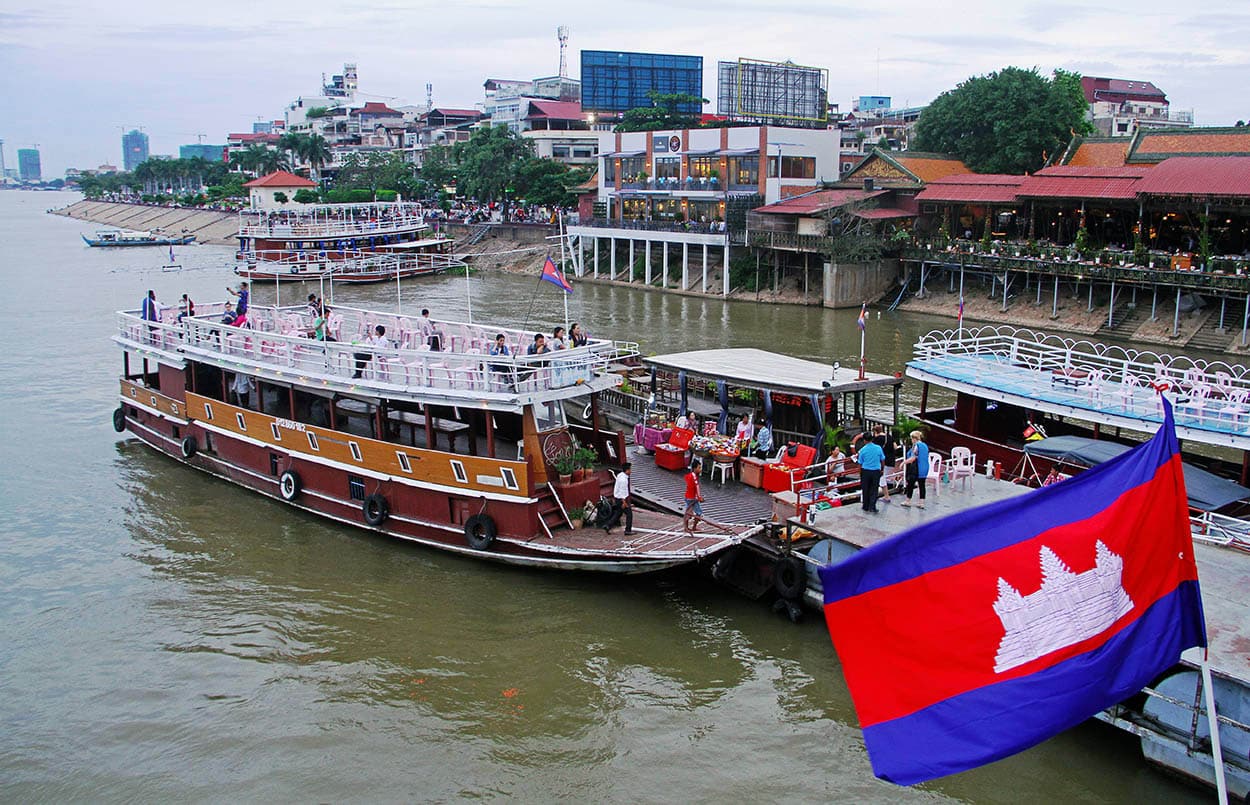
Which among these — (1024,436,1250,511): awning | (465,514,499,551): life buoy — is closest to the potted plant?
(465,514,499,551): life buoy

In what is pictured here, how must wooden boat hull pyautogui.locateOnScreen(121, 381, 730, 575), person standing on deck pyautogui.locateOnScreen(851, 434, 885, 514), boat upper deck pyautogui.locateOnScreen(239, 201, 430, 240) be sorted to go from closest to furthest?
person standing on deck pyautogui.locateOnScreen(851, 434, 885, 514), wooden boat hull pyautogui.locateOnScreen(121, 381, 730, 575), boat upper deck pyautogui.locateOnScreen(239, 201, 430, 240)

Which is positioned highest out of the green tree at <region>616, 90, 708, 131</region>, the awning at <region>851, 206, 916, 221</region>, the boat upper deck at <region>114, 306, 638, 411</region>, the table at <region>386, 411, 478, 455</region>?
the green tree at <region>616, 90, 708, 131</region>

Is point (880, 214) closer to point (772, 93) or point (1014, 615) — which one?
point (772, 93)

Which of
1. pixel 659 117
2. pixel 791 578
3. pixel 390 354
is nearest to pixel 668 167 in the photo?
pixel 659 117

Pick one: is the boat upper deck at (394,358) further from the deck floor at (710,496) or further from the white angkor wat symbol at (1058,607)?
the white angkor wat symbol at (1058,607)

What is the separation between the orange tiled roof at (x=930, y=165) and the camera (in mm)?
60844

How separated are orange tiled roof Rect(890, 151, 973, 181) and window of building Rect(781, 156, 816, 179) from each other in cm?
495

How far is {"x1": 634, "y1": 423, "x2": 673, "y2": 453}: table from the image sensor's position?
21.8 meters

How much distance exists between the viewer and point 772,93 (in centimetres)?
8119

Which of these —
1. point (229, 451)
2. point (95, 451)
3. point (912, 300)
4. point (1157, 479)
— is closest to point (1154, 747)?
point (1157, 479)

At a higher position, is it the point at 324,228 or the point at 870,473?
the point at 324,228

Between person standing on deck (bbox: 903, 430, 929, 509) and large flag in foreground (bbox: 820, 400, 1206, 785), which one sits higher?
large flag in foreground (bbox: 820, 400, 1206, 785)

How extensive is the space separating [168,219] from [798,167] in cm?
10166

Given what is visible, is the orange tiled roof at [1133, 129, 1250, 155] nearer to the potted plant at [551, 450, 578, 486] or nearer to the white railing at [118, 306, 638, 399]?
the white railing at [118, 306, 638, 399]
